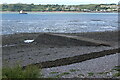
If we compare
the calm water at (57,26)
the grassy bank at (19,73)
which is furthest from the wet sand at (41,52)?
the calm water at (57,26)

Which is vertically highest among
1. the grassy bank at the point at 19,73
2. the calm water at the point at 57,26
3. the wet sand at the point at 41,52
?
the grassy bank at the point at 19,73

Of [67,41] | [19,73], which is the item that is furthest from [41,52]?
[19,73]

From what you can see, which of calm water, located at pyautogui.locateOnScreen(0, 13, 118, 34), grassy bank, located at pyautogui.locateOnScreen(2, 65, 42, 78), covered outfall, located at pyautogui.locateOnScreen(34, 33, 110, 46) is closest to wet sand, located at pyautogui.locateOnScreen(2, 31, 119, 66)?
covered outfall, located at pyautogui.locateOnScreen(34, 33, 110, 46)

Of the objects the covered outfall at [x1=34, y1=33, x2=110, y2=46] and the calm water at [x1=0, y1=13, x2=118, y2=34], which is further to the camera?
the calm water at [x1=0, y1=13, x2=118, y2=34]

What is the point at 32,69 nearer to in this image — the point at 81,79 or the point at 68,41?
the point at 81,79

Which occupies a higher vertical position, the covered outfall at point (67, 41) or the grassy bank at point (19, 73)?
the grassy bank at point (19, 73)

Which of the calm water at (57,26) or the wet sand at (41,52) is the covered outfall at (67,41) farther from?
the calm water at (57,26)

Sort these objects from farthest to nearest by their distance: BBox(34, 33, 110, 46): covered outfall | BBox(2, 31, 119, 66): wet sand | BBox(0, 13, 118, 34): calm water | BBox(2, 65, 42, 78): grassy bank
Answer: BBox(0, 13, 118, 34): calm water
BBox(34, 33, 110, 46): covered outfall
BBox(2, 31, 119, 66): wet sand
BBox(2, 65, 42, 78): grassy bank

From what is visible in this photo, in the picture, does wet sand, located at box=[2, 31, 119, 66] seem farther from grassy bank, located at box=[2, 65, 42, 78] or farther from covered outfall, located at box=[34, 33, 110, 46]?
grassy bank, located at box=[2, 65, 42, 78]

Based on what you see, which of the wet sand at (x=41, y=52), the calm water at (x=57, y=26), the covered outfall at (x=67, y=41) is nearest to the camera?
the wet sand at (x=41, y=52)

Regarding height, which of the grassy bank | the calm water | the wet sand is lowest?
the calm water

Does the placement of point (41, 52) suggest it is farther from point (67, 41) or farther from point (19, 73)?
point (19, 73)

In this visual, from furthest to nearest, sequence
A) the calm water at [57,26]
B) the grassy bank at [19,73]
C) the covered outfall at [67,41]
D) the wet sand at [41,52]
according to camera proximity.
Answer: the calm water at [57,26]
the covered outfall at [67,41]
the wet sand at [41,52]
the grassy bank at [19,73]

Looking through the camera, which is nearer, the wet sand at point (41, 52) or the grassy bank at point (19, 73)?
the grassy bank at point (19, 73)
